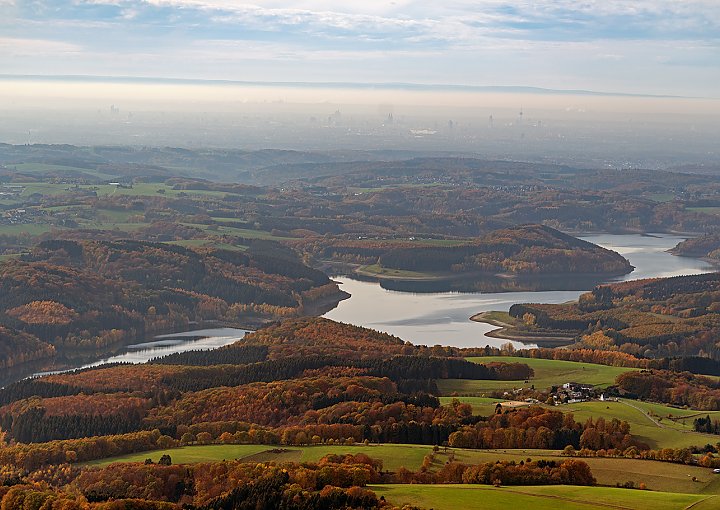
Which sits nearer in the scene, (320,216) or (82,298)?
(82,298)

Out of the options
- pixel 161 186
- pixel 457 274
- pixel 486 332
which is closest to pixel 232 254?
pixel 457 274

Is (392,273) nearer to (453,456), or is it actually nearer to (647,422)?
(647,422)

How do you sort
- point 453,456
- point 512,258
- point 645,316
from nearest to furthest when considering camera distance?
point 453,456 → point 645,316 → point 512,258

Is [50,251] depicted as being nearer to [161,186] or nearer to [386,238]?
[386,238]

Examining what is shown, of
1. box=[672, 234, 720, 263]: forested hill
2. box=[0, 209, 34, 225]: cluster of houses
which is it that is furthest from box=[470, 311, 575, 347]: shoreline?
box=[0, 209, 34, 225]: cluster of houses

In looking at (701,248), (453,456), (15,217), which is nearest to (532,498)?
Answer: (453,456)

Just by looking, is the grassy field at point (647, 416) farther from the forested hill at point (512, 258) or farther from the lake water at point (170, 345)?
the forested hill at point (512, 258)
